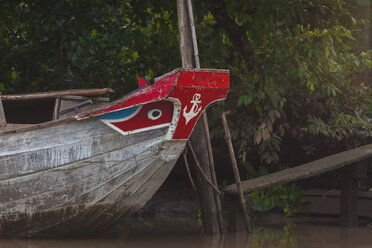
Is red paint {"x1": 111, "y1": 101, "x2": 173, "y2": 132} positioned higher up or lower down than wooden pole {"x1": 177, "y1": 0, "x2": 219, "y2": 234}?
higher up

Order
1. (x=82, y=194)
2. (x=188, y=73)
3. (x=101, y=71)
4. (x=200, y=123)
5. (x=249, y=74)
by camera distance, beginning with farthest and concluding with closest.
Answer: (x=101, y=71)
(x=249, y=74)
(x=200, y=123)
(x=82, y=194)
(x=188, y=73)

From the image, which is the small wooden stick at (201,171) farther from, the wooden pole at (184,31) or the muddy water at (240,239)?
the wooden pole at (184,31)

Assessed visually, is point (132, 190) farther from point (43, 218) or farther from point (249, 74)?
point (249, 74)

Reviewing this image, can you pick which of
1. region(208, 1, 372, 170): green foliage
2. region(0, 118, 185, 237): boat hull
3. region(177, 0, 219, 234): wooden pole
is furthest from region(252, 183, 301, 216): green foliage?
region(0, 118, 185, 237): boat hull

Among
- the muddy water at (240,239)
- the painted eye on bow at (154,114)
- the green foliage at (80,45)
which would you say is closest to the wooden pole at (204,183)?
the muddy water at (240,239)

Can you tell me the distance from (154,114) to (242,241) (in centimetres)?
155

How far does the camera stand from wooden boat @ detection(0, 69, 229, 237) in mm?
4695

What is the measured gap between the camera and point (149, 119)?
15.6 ft

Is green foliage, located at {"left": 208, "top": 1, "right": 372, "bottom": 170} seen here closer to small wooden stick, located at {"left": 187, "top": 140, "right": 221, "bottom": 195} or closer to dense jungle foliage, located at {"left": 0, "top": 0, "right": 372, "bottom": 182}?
dense jungle foliage, located at {"left": 0, "top": 0, "right": 372, "bottom": 182}

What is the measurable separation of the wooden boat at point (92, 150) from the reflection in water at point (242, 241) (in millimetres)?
275

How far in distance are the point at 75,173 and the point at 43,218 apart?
0.53m

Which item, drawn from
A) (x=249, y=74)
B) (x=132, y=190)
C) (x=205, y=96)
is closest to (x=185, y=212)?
(x=249, y=74)

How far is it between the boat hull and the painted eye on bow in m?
0.11

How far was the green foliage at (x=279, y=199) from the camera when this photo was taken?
23.4 feet
